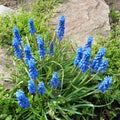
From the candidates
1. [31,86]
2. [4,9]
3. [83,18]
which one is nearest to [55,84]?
[31,86]

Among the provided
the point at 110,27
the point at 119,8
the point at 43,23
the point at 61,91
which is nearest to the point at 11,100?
the point at 61,91

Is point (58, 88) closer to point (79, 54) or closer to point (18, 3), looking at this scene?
point (79, 54)

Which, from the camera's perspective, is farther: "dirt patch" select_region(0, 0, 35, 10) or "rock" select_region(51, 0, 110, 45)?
"dirt patch" select_region(0, 0, 35, 10)

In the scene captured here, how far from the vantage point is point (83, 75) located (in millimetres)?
3576

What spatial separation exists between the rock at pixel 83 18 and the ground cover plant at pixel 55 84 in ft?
2.68

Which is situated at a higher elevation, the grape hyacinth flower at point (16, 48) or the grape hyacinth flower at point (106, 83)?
the grape hyacinth flower at point (16, 48)

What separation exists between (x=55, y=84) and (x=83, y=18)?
6.03 feet

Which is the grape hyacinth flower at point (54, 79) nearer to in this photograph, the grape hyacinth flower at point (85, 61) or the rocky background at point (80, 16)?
the grape hyacinth flower at point (85, 61)

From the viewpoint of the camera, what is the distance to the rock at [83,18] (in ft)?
15.0

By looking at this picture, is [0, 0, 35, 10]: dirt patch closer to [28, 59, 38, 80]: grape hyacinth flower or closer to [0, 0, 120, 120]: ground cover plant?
[0, 0, 120, 120]: ground cover plant

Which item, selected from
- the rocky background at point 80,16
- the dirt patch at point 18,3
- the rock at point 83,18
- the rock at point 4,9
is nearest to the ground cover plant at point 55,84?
the rocky background at point 80,16

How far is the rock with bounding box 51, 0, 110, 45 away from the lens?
4.58 m

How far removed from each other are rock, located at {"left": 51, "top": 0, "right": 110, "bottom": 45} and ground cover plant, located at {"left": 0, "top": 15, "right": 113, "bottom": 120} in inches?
32.2

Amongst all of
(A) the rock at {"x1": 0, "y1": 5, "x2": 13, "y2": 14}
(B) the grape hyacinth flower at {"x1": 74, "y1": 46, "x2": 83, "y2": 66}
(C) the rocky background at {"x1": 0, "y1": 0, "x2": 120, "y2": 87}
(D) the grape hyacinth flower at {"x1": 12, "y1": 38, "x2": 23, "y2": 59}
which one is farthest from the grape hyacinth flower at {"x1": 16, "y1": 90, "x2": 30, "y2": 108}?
(A) the rock at {"x1": 0, "y1": 5, "x2": 13, "y2": 14}
